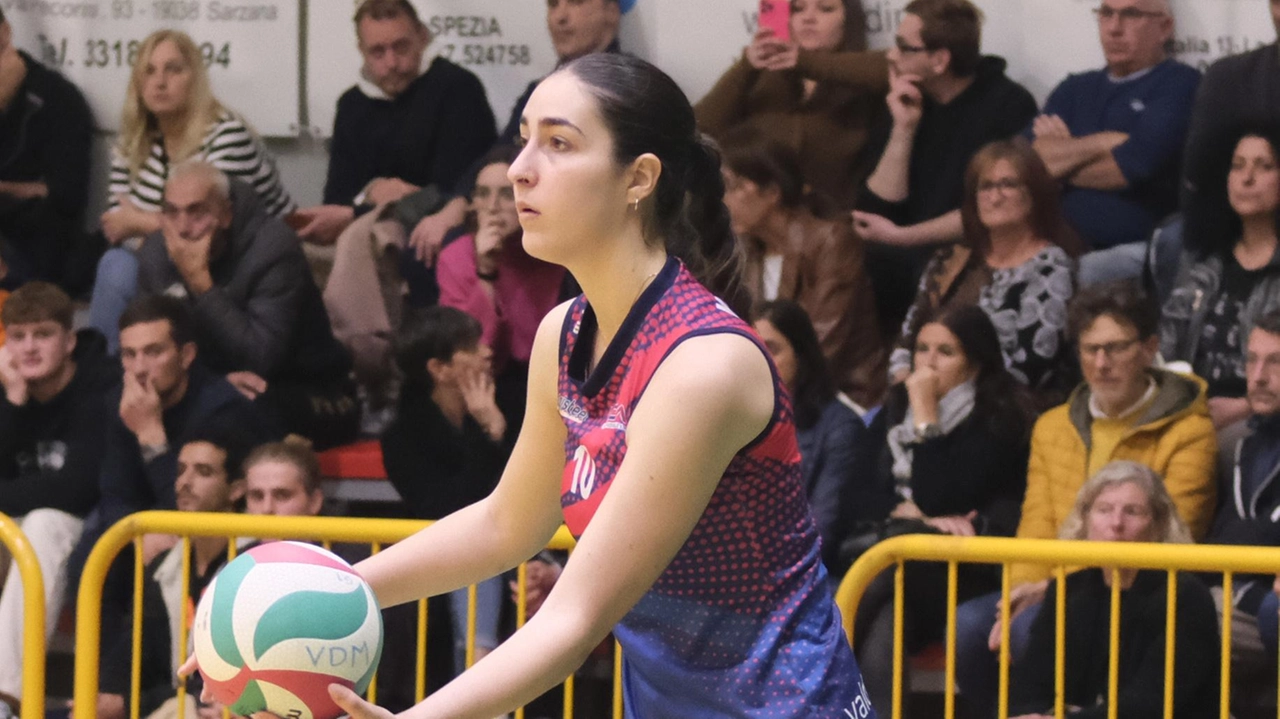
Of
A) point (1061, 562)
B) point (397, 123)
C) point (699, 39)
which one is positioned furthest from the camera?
point (397, 123)

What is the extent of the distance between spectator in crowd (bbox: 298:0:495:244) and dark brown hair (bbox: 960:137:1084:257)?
188 centimetres

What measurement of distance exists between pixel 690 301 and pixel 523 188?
28cm

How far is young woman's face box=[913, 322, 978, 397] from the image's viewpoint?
5395 millimetres

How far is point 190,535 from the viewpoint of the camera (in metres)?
4.25

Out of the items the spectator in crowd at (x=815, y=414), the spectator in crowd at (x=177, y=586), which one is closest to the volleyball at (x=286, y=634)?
the spectator in crowd at (x=177, y=586)

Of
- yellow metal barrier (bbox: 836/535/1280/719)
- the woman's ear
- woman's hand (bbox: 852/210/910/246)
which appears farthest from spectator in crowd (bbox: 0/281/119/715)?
the woman's ear

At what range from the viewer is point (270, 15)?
23.2ft

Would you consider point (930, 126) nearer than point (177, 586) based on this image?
No

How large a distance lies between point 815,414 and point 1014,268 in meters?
0.79

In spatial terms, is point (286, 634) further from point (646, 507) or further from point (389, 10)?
point (389, 10)

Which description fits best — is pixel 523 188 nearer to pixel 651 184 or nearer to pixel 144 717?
pixel 651 184

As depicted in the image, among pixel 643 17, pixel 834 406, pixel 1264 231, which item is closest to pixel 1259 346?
pixel 1264 231

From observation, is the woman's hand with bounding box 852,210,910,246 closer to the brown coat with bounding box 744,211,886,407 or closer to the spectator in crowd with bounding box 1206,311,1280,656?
the brown coat with bounding box 744,211,886,407

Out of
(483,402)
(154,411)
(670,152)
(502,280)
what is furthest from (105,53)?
(670,152)
